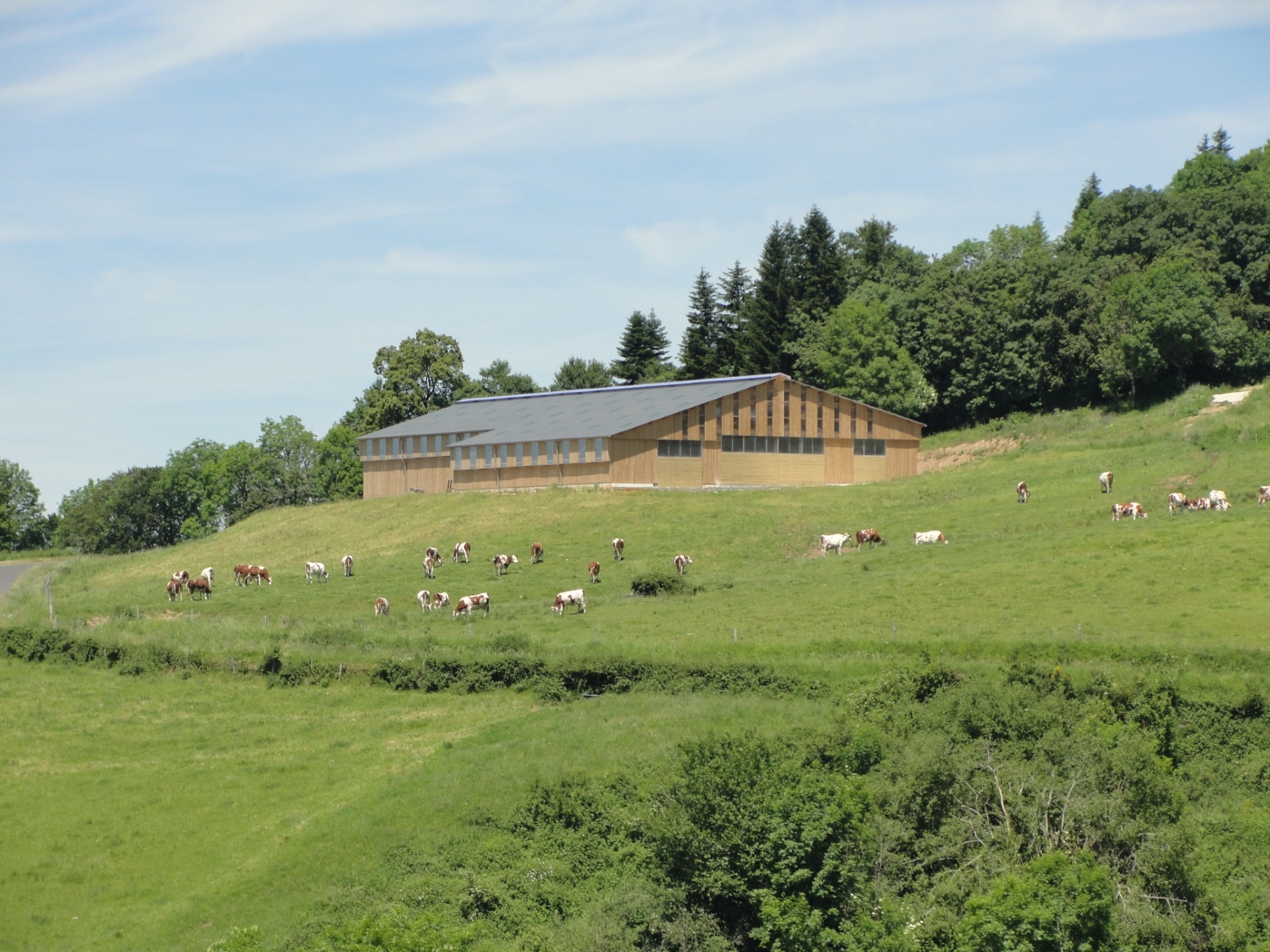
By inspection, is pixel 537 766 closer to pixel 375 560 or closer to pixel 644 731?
pixel 644 731

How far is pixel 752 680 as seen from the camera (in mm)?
39781

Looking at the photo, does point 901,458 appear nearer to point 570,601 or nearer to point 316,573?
point 316,573

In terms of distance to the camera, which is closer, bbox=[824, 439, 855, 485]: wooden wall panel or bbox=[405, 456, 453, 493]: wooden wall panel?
bbox=[824, 439, 855, 485]: wooden wall panel

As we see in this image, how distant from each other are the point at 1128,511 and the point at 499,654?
85.0ft

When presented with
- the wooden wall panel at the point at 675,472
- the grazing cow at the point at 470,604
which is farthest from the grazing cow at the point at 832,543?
the wooden wall panel at the point at 675,472

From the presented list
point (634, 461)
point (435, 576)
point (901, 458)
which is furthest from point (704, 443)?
point (435, 576)

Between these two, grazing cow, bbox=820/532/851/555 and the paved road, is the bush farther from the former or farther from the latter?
the paved road

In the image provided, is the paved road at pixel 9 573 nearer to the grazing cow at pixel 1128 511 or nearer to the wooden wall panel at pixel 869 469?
the wooden wall panel at pixel 869 469

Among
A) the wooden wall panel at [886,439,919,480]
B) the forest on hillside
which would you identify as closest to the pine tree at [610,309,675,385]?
the forest on hillside

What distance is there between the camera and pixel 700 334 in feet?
392

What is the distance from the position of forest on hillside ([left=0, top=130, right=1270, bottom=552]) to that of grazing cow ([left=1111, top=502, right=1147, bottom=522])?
33712 millimetres

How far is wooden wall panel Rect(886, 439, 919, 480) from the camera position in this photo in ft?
270

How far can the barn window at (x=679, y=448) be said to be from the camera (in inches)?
3029

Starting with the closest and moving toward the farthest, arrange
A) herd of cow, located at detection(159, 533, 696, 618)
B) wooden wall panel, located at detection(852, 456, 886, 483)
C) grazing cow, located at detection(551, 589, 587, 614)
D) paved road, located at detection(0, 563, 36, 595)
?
grazing cow, located at detection(551, 589, 587, 614) < herd of cow, located at detection(159, 533, 696, 618) < paved road, located at detection(0, 563, 36, 595) < wooden wall panel, located at detection(852, 456, 886, 483)
